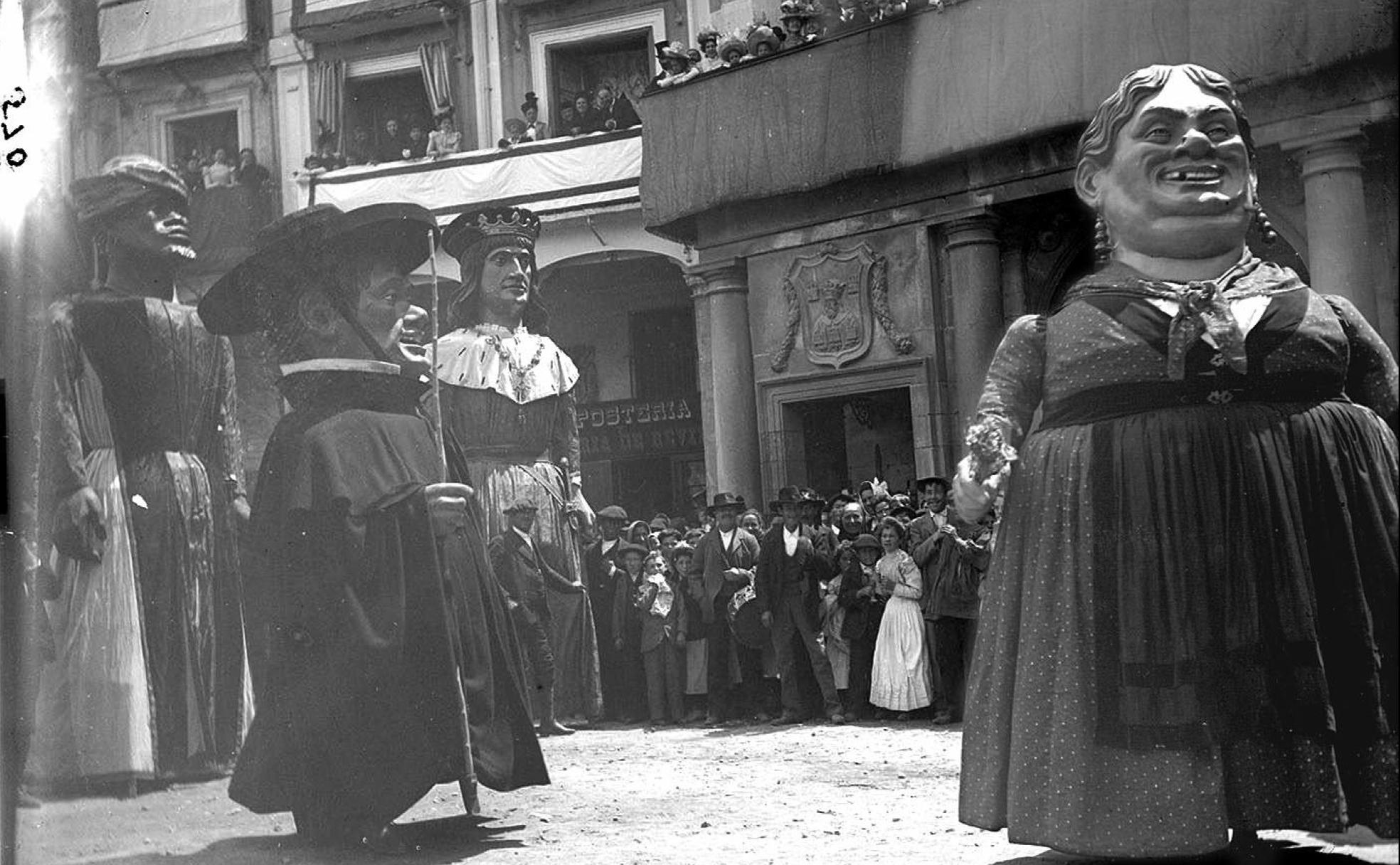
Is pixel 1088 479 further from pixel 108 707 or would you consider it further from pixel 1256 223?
pixel 108 707

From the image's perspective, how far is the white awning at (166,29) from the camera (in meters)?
3.93

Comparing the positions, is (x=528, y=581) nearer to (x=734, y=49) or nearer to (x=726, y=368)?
(x=726, y=368)

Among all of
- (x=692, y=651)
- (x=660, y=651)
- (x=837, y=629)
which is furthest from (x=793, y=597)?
(x=660, y=651)

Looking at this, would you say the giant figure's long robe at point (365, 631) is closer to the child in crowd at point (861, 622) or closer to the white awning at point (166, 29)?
the white awning at point (166, 29)

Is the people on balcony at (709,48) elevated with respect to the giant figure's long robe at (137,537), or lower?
elevated

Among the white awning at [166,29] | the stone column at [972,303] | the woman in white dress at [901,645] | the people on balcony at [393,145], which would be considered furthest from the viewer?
the woman in white dress at [901,645]

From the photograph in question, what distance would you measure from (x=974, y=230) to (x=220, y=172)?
1.92 metres

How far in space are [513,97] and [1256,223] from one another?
1.83 meters

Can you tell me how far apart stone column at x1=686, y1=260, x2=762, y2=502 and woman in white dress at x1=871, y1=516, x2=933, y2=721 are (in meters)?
0.96

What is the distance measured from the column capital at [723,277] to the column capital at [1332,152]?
4.23ft

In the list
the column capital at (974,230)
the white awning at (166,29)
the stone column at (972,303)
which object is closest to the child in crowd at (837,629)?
the stone column at (972,303)

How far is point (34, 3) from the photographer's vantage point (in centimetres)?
418

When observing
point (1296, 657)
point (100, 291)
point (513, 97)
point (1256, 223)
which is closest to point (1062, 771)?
point (1296, 657)

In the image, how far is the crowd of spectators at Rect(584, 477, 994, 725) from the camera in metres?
3.97
